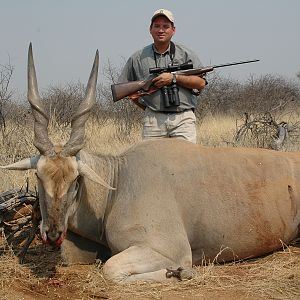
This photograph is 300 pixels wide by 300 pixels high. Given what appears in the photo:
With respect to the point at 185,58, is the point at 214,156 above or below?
below

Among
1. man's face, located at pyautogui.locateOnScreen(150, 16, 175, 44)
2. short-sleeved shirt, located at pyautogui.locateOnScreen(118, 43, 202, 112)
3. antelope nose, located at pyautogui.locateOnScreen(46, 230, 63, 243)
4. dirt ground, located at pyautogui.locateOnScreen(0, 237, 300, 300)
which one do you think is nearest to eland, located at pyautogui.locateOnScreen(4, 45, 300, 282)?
antelope nose, located at pyautogui.locateOnScreen(46, 230, 63, 243)

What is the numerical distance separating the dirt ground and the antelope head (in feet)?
1.21

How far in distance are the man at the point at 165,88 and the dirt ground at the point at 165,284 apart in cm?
173

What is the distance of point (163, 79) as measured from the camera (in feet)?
18.6

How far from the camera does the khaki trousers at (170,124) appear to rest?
5.94 meters

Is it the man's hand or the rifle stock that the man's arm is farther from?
the rifle stock

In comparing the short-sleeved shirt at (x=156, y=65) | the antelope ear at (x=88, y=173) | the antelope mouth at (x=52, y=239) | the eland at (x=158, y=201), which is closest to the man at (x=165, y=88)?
the short-sleeved shirt at (x=156, y=65)

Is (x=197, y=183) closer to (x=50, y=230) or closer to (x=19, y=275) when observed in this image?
(x=50, y=230)

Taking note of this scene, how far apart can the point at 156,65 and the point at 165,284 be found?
8.54 ft

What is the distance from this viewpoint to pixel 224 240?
15.5 feet

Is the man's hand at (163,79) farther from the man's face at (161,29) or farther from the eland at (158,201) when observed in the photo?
the eland at (158,201)

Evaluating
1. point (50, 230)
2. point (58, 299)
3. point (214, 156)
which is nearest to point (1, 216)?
point (50, 230)

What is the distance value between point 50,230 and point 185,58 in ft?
8.73

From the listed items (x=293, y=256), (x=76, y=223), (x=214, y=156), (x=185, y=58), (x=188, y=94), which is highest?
(x=185, y=58)
